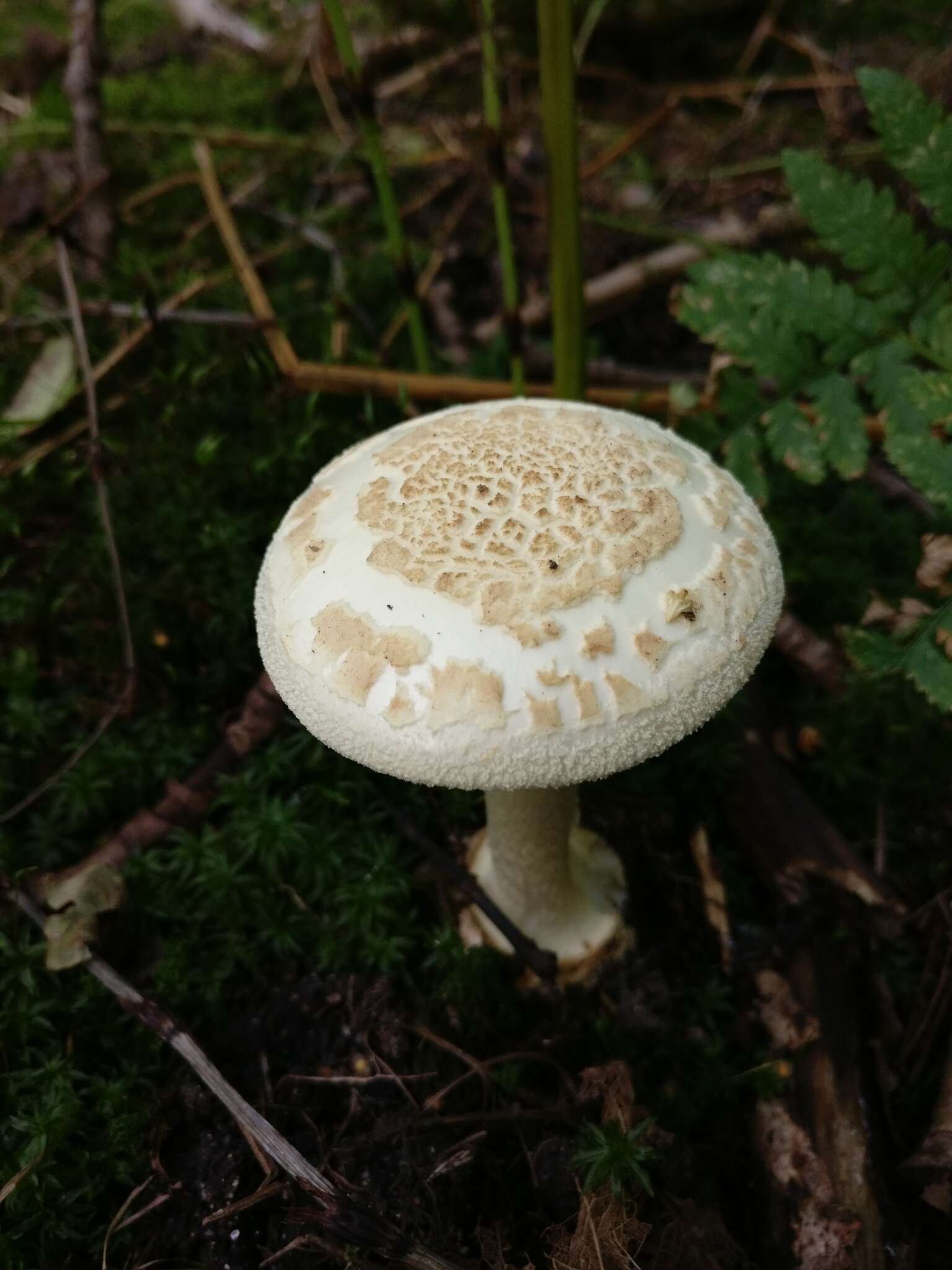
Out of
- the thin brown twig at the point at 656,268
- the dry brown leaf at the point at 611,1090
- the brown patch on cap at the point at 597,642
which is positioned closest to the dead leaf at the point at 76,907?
the dry brown leaf at the point at 611,1090

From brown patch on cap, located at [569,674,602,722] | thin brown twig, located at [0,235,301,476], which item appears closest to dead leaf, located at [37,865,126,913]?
thin brown twig, located at [0,235,301,476]

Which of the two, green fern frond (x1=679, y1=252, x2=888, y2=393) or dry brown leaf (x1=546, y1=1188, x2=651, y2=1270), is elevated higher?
green fern frond (x1=679, y1=252, x2=888, y2=393)

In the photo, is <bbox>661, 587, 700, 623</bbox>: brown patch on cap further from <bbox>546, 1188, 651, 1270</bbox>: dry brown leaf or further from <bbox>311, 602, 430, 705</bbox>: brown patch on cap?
<bbox>546, 1188, 651, 1270</bbox>: dry brown leaf

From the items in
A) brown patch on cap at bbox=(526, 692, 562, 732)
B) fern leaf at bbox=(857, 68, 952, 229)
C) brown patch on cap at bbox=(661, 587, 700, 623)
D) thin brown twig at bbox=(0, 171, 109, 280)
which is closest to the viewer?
brown patch on cap at bbox=(526, 692, 562, 732)

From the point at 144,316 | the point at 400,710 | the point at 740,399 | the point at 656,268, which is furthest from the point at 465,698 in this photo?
the point at 656,268

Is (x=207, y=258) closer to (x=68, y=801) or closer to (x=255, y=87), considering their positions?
(x=255, y=87)

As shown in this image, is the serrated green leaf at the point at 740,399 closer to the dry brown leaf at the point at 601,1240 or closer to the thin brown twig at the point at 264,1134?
the dry brown leaf at the point at 601,1240

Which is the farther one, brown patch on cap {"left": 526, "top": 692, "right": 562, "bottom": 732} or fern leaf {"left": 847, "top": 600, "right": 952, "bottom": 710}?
fern leaf {"left": 847, "top": 600, "right": 952, "bottom": 710}
